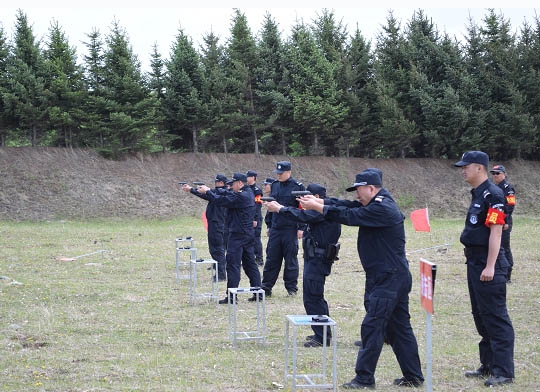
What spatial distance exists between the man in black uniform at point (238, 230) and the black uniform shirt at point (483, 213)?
4.93 metres

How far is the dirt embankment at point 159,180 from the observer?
83.4 feet

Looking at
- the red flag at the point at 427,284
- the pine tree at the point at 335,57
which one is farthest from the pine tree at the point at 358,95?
the red flag at the point at 427,284

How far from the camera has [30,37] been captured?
2755 centimetres

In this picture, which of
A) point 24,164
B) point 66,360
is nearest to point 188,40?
point 24,164

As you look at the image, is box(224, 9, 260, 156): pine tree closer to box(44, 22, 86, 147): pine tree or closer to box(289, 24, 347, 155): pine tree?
box(289, 24, 347, 155): pine tree

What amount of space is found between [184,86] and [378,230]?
2617cm

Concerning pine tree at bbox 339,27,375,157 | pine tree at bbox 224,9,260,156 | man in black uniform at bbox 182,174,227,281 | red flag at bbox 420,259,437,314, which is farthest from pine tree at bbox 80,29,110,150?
red flag at bbox 420,259,437,314

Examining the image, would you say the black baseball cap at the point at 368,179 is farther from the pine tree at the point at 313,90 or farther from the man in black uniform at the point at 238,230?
the pine tree at the point at 313,90

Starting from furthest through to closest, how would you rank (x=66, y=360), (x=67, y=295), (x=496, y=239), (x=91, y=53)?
1. (x=91, y=53)
2. (x=67, y=295)
3. (x=66, y=360)
4. (x=496, y=239)

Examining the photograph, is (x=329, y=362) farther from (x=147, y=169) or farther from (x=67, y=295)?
(x=147, y=169)

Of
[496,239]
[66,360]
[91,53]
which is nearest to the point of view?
[496,239]

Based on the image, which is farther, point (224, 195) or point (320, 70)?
point (320, 70)

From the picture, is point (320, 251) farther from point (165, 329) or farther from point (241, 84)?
point (241, 84)

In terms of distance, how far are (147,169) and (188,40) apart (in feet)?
25.5
